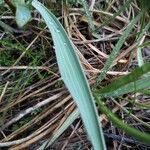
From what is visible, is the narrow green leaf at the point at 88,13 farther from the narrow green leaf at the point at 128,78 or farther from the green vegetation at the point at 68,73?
the narrow green leaf at the point at 128,78

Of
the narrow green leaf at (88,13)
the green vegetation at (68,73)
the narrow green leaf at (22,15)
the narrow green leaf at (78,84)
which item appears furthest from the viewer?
the narrow green leaf at (88,13)

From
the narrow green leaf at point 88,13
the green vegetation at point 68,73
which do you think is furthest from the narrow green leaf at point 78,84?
the narrow green leaf at point 88,13

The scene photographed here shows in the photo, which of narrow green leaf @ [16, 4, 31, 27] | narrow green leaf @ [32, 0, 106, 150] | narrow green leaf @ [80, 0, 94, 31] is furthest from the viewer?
narrow green leaf @ [80, 0, 94, 31]

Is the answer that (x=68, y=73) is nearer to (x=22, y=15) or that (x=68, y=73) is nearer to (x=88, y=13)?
(x=22, y=15)

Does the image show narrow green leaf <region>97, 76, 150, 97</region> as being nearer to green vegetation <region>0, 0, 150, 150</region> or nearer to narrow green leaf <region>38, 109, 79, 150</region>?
green vegetation <region>0, 0, 150, 150</region>

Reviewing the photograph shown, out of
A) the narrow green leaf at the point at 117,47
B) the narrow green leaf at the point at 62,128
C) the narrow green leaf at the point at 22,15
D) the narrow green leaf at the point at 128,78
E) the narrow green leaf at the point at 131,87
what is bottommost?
the narrow green leaf at the point at 62,128

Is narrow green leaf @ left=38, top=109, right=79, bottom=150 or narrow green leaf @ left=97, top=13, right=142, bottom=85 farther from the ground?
narrow green leaf @ left=97, top=13, right=142, bottom=85

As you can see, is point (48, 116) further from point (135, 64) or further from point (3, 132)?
point (135, 64)

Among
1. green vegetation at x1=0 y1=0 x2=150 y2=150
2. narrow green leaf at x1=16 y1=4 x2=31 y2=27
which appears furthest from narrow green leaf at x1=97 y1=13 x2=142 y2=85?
narrow green leaf at x1=16 y1=4 x2=31 y2=27

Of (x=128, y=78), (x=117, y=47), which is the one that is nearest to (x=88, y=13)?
(x=117, y=47)
